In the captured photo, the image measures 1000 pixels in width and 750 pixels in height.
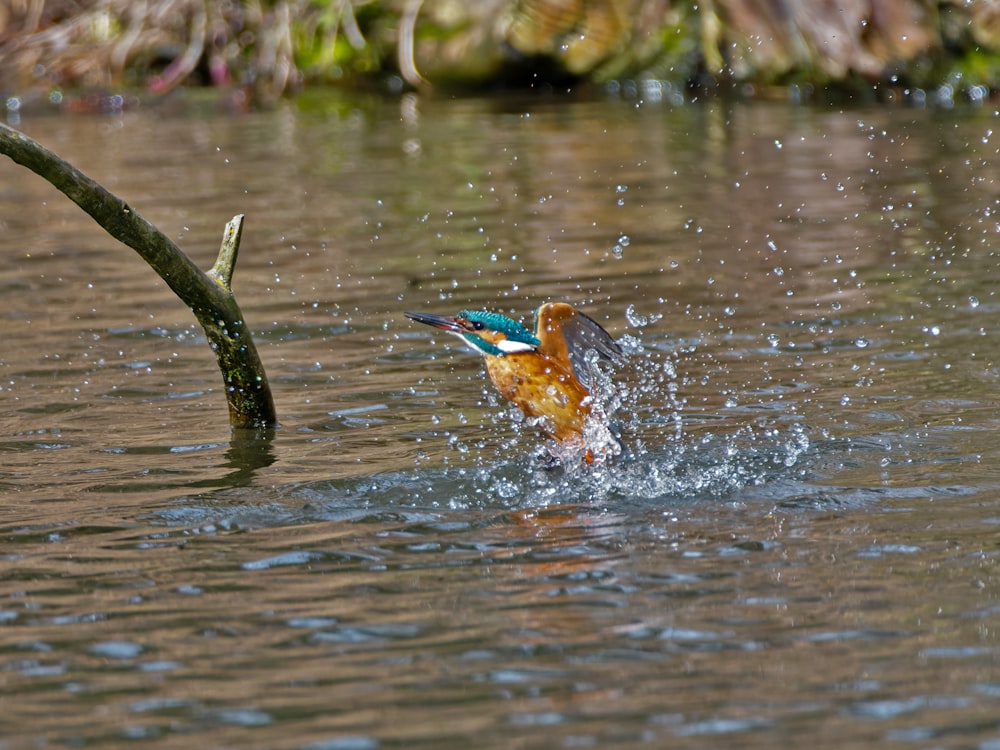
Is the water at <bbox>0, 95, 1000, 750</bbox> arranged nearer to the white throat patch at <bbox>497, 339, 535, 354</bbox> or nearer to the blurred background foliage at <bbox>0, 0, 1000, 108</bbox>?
the white throat patch at <bbox>497, 339, 535, 354</bbox>

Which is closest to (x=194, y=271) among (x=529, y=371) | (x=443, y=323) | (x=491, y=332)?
(x=443, y=323)

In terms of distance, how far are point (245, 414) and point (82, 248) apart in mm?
4824

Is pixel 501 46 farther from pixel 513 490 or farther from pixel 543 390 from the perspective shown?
pixel 513 490

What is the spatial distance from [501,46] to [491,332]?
14.0 m

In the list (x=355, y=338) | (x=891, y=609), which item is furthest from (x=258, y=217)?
(x=891, y=609)

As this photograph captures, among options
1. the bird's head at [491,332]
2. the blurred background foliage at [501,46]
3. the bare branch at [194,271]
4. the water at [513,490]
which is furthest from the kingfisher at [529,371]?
the blurred background foliage at [501,46]

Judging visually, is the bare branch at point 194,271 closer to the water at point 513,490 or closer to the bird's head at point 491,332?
the water at point 513,490

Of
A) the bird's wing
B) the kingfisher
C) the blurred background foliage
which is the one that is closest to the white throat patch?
the kingfisher

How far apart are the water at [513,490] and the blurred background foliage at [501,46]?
5.63 metres

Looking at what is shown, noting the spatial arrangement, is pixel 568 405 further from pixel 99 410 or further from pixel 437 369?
pixel 99 410

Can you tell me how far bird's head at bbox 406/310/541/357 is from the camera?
519cm

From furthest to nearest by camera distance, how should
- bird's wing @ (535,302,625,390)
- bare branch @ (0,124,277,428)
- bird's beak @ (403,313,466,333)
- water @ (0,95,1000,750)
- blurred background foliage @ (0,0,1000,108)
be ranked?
blurred background foliage @ (0,0,1000,108)
bird's wing @ (535,302,625,390)
bird's beak @ (403,313,466,333)
bare branch @ (0,124,277,428)
water @ (0,95,1000,750)

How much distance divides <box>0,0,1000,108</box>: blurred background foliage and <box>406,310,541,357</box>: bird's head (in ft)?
37.4

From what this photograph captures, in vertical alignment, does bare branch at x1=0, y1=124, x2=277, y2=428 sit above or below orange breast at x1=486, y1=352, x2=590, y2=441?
above
